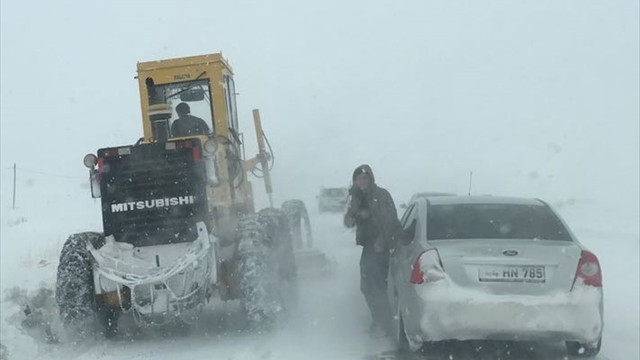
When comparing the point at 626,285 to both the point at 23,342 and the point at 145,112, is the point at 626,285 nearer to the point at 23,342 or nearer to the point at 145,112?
the point at 145,112

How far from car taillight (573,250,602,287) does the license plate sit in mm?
326

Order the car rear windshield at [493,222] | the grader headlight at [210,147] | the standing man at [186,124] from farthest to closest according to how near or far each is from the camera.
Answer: the standing man at [186,124], the grader headlight at [210,147], the car rear windshield at [493,222]

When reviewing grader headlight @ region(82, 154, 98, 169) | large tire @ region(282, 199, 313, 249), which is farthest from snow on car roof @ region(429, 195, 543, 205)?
large tire @ region(282, 199, 313, 249)

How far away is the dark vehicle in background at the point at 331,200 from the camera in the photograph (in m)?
30.2

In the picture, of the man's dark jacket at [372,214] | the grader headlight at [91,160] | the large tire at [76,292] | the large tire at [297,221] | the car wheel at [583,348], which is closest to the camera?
A: the car wheel at [583,348]

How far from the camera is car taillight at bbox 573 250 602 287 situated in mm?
7113

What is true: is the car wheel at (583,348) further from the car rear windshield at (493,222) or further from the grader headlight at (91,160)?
the grader headlight at (91,160)

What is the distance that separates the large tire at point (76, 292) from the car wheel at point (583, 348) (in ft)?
15.9

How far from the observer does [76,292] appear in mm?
8547

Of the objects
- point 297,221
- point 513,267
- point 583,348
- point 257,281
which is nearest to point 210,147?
point 257,281

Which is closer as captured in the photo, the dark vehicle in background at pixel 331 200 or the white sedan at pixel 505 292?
the white sedan at pixel 505 292

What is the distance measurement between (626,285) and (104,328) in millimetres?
8154

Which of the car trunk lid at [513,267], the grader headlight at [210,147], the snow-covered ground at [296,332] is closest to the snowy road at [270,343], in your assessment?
the snow-covered ground at [296,332]

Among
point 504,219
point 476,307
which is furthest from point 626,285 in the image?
point 476,307
